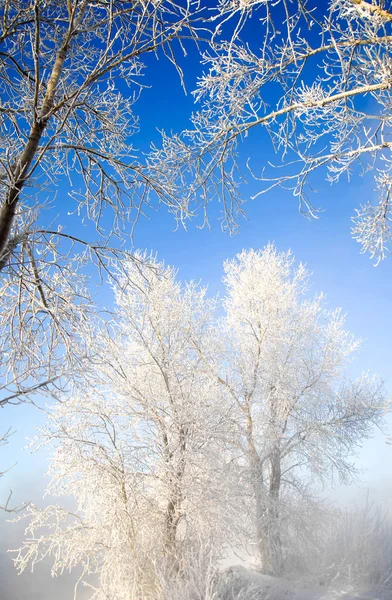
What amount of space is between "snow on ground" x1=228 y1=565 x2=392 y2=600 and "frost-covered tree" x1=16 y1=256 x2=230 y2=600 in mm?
1315

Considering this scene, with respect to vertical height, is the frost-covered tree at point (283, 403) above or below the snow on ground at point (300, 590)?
above

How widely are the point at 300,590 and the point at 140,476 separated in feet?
12.6

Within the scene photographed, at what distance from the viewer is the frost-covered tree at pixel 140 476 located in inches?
256

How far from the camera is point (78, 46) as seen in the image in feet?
11.9

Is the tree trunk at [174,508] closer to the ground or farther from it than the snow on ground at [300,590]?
farther from it

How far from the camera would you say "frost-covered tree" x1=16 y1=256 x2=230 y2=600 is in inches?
256

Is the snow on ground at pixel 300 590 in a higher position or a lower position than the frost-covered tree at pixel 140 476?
lower

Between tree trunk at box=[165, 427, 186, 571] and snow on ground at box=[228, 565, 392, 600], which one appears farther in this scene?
snow on ground at box=[228, 565, 392, 600]

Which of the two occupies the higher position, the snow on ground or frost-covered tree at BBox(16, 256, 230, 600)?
frost-covered tree at BBox(16, 256, 230, 600)

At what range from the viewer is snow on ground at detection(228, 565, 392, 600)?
6896mm

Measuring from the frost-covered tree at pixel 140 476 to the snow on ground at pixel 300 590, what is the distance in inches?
51.8

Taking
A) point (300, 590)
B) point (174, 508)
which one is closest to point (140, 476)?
point (174, 508)

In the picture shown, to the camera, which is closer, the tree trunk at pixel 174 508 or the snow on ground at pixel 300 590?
the tree trunk at pixel 174 508

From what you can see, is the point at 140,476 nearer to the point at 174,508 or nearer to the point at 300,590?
the point at 174,508
